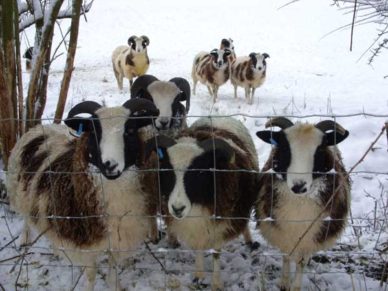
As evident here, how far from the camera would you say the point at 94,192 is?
3.56m

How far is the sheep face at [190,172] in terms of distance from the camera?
11.1ft

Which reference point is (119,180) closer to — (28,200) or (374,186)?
(28,200)

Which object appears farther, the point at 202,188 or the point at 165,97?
the point at 165,97

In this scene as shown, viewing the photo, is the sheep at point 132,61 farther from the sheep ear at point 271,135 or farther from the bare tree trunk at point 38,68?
the sheep ear at point 271,135

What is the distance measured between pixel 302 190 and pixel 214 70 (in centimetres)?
937

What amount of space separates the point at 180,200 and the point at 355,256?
77.7 inches

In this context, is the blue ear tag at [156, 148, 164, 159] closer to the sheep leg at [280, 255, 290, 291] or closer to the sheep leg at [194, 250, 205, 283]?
the sheep leg at [194, 250, 205, 283]

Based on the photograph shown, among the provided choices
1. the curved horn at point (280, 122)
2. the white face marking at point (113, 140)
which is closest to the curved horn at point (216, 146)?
the curved horn at point (280, 122)

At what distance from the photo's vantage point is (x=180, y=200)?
3.31 meters

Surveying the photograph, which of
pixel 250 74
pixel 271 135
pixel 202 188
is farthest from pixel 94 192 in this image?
pixel 250 74

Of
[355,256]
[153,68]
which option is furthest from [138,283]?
[153,68]

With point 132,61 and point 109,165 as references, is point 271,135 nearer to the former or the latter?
point 109,165

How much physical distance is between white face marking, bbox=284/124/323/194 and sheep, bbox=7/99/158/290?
108 cm

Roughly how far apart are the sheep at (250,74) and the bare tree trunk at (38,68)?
22.0 feet
